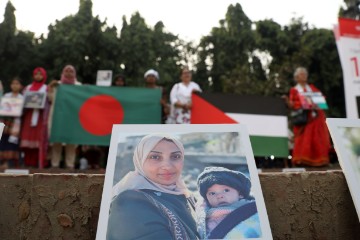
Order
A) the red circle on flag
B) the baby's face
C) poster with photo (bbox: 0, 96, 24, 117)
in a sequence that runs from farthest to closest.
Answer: the red circle on flag < poster with photo (bbox: 0, 96, 24, 117) < the baby's face

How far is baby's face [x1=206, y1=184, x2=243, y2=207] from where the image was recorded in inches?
67.6

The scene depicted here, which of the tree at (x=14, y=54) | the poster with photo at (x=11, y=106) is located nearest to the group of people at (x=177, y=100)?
the poster with photo at (x=11, y=106)

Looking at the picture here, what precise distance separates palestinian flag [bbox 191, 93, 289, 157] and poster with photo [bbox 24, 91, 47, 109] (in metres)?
2.06

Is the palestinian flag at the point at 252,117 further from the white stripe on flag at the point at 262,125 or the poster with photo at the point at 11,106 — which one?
the poster with photo at the point at 11,106

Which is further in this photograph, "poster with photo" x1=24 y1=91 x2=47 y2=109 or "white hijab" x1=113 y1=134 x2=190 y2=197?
"poster with photo" x1=24 y1=91 x2=47 y2=109

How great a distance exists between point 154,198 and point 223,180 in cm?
33

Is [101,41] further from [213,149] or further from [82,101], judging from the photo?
[213,149]

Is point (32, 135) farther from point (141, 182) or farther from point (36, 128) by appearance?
point (141, 182)

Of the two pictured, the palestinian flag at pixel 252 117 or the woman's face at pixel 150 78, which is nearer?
the palestinian flag at pixel 252 117

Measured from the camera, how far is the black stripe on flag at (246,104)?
5.50m

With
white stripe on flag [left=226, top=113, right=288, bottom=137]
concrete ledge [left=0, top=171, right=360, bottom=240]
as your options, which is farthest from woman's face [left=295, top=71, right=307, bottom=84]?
concrete ledge [left=0, top=171, right=360, bottom=240]

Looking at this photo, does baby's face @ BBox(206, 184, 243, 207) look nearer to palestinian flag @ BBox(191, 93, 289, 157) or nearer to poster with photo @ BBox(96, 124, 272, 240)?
poster with photo @ BBox(96, 124, 272, 240)

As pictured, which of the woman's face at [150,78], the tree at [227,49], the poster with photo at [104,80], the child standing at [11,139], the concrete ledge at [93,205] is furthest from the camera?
the tree at [227,49]

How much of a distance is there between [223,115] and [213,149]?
11.8ft
